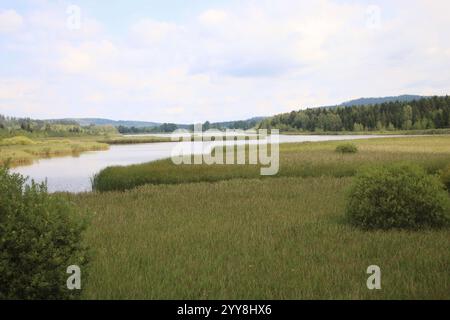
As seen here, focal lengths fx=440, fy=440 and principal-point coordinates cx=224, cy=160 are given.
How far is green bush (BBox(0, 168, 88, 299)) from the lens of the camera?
6492 mm

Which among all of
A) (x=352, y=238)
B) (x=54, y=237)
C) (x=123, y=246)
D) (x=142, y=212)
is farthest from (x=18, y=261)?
(x=142, y=212)

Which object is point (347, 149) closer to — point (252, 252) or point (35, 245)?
point (252, 252)

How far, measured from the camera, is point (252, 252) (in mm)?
10555

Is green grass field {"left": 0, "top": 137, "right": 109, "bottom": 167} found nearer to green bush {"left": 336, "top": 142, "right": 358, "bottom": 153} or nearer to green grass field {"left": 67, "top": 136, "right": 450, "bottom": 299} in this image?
green bush {"left": 336, "top": 142, "right": 358, "bottom": 153}

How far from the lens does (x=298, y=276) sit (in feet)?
28.3

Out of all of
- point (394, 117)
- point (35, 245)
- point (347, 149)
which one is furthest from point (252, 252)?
point (394, 117)

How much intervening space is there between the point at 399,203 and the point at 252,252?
5.51 metres

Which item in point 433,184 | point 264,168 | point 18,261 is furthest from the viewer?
point 264,168

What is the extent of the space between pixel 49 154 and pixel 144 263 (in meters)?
73.2

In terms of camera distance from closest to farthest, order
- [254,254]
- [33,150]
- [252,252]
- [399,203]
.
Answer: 1. [254,254]
2. [252,252]
3. [399,203]
4. [33,150]

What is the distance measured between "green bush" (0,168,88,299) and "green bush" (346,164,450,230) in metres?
9.26

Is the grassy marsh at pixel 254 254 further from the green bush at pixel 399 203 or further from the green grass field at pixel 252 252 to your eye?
the green bush at pixel 399 203

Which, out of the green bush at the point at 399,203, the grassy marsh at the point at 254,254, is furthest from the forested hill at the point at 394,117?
the grassy marsh at the point at 254,254
